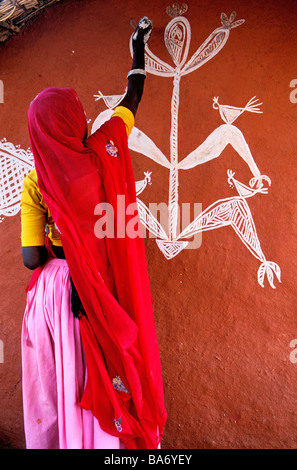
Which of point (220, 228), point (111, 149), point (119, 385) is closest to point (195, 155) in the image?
point (220, 228)

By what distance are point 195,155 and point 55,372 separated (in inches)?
59.8

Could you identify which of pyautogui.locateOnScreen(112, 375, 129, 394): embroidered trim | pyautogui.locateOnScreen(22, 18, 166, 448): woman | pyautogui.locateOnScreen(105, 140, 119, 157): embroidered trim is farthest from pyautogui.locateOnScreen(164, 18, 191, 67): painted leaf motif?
pyautogui.locateOnScreen(112, 375, 129, 394): embroidered trim

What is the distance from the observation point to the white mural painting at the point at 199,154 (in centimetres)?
220

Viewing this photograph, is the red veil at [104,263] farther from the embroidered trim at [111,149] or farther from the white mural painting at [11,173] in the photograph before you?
the white mural painting at [11,173]

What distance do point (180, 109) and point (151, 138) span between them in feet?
0.87

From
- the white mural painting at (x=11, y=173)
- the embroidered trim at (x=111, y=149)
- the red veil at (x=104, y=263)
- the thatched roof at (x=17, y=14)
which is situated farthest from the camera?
the white mural painting at (x=11, y=173)

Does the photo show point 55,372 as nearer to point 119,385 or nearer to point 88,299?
point 119,385

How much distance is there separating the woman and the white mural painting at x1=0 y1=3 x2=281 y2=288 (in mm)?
736

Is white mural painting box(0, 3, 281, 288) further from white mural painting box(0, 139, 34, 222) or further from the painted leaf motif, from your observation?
white mural painting box(0, 139, 34, 222)

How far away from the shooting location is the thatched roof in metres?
2.15

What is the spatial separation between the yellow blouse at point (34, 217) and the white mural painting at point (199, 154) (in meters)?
0.91

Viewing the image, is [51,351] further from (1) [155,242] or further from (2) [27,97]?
(2) [27,97]

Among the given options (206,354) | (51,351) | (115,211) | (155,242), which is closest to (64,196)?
(115,211)

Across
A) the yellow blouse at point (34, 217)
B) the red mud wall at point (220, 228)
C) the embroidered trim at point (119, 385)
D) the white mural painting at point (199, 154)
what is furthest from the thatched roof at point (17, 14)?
the embroidered trim at point (119, 385)
